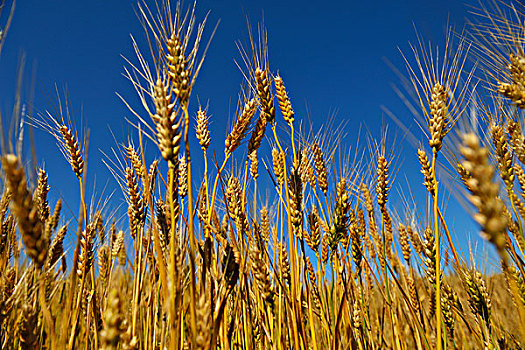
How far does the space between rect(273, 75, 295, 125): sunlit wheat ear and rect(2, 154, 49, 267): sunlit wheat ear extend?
4.28 ft

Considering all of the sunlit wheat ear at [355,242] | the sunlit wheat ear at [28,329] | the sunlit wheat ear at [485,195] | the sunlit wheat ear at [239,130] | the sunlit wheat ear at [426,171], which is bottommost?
the sunlit wheat ear at [28,329]

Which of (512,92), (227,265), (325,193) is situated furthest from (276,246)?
(512,92)

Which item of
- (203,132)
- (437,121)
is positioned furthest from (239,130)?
(437,121)

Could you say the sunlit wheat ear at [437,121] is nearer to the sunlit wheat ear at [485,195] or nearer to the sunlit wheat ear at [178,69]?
the sunlit wheat ear at [485,195]

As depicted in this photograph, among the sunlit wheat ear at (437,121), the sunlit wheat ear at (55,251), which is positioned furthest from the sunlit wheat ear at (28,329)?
the sunlit wheat ear at (437,121)

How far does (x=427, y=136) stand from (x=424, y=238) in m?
0.76

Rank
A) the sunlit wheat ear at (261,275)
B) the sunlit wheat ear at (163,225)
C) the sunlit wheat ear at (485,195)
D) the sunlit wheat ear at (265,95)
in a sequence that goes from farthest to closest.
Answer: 1. the sunlit wheat ear at (265,95)
2. the sunlit wheat ear at (163,225)
3. the sunlit wheat ear at (261,275)
4. the sunlit wheat ear at (485,195)

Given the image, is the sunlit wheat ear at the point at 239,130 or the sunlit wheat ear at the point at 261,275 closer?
the sunlit wheat ear at the point at 261,275

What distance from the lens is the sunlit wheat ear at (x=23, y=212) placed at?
1.03m

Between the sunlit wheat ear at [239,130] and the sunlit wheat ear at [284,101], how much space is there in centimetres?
Result: 18

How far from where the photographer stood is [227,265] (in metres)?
1.50

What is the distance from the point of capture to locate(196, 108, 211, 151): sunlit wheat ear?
177cm

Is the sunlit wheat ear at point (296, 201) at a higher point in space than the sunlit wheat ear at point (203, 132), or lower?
lower

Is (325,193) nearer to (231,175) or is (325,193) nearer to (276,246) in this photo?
(276,246)
